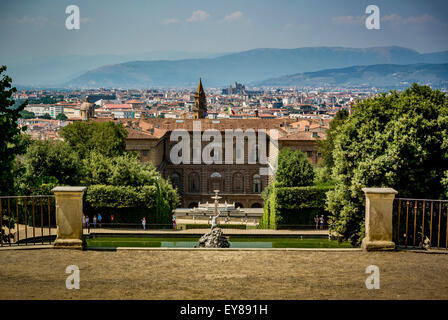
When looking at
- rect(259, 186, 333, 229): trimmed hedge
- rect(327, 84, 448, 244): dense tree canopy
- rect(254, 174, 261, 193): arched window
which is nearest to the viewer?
rect(327, 84, 448, 244): dense tree canopy

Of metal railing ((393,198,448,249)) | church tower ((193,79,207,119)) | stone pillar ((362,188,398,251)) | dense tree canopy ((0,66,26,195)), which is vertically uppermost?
church tower ((193,79,207,119))

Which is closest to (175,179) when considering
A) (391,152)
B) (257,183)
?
(257,183)

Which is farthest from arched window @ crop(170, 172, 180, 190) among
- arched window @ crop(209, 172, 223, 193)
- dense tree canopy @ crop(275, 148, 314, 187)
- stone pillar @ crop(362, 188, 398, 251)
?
stone pillar @ crop(362, 188, 398, 251)

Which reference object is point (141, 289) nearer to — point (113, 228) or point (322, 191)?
point (113, 228)

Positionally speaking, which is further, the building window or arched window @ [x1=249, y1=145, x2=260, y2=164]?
the building window

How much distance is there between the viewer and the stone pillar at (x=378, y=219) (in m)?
11.2

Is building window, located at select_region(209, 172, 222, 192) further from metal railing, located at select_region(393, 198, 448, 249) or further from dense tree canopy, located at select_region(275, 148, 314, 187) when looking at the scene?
metal railing, located at select_region(393, 198, 448, 249)

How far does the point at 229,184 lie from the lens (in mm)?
79062

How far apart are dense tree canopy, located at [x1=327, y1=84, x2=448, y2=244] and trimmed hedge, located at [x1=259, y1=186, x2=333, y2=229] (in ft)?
50.6

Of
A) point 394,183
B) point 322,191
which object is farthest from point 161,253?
point 322,191

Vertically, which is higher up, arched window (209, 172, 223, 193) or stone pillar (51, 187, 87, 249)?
stone pillar (51, 187, 87, 249)

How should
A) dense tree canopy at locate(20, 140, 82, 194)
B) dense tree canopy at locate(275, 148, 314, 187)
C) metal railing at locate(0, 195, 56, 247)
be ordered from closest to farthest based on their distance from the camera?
metal railing at locate(0, 195, 56, 247) < dense tree canopy at locate(20, 140, 82, 194) < dense tree canopy at locate(275, 148, 314, 187)

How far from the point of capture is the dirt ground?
883 cm

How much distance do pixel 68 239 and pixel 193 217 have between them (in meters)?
42.2
